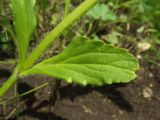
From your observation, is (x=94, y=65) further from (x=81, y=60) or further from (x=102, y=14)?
(x=102, y=14)

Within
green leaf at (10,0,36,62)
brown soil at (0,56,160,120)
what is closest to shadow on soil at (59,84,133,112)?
brown soil at (0,56,160,120)

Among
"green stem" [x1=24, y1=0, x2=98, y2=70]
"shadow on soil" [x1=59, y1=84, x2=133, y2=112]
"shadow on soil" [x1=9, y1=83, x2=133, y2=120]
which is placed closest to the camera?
"green stem" [x1=24, y1=0, x2=98, y2=70]

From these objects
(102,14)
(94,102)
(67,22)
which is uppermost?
(67,22)

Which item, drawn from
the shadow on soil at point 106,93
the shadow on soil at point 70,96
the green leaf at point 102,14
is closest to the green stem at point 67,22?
the shadow on soil at point 70,96

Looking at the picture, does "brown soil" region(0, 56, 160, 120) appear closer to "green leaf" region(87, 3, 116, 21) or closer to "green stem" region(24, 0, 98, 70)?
"green leaf" region(87, 3, 116, 21)

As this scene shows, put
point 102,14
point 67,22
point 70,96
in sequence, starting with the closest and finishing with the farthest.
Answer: point 67,22 < point 70,96 < point 102,14

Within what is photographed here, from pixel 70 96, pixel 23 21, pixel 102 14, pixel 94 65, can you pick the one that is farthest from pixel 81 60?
pixel 102 14

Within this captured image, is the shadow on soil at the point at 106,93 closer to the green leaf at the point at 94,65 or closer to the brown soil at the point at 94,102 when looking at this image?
the brown soil at the point at 94,102
